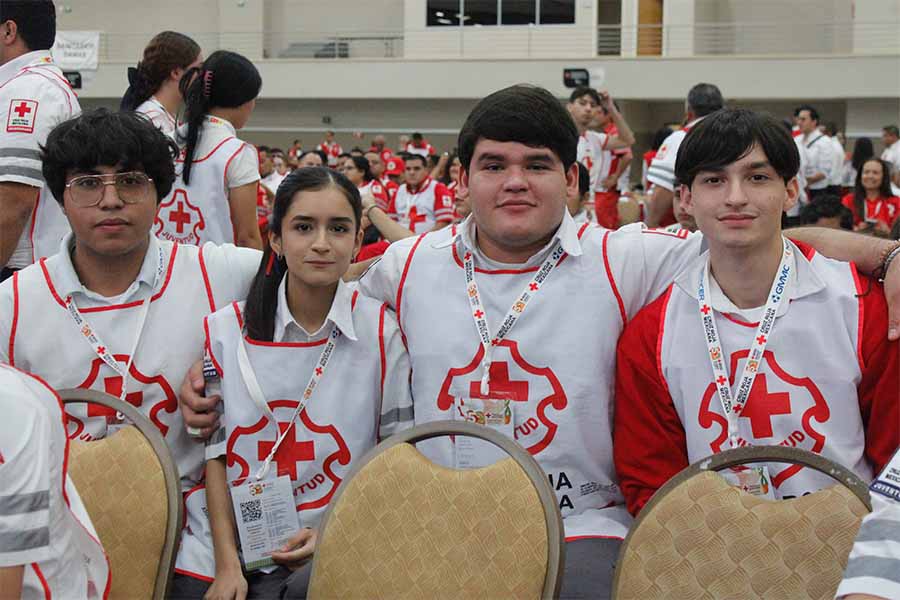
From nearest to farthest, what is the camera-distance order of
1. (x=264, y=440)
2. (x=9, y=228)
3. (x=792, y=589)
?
(x=792, y=589)
(x=264, y=440)
(x=9, y=228)

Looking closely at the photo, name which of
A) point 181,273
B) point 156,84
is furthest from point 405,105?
point 181,273

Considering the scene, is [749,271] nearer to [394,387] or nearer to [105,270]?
[394,387]

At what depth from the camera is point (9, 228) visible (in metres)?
3.29

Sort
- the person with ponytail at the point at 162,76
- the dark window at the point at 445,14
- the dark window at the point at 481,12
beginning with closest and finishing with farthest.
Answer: the person with ponytail at the point at 162,76 < the dark window at the point at 445,14 < the dark window at the point at 481,12

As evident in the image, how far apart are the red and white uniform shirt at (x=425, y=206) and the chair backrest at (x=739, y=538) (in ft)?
30.5

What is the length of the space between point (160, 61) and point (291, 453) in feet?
7.90

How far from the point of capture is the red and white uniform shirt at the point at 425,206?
11.4 m

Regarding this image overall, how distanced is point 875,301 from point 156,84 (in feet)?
10.4

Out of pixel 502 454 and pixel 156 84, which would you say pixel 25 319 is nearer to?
pixel 502 454

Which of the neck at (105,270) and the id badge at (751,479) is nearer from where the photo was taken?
the id badge at (751,479)

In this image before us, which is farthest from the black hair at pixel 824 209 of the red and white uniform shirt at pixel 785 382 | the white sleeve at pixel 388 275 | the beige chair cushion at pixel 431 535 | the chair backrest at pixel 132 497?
the chair backrest at pixel 132 497

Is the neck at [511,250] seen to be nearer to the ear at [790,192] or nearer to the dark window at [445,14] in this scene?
the ear at [790,192]

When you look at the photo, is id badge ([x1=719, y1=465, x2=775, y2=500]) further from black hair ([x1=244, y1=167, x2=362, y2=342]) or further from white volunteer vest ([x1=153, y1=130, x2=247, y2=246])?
white volunteer vest ([x1=153, y1=130, x2=247, y2=246])

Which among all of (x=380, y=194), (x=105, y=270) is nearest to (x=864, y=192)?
(x=380, y=194)
